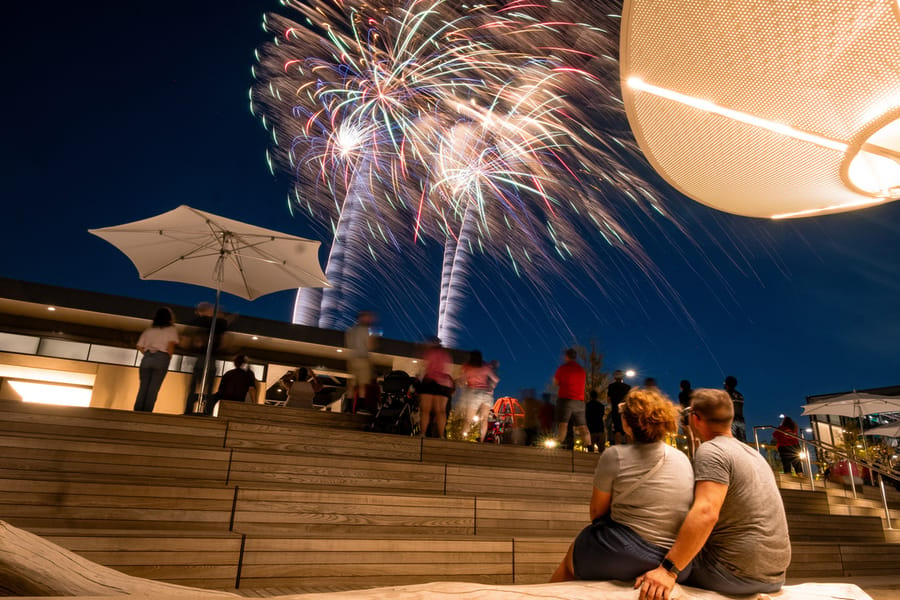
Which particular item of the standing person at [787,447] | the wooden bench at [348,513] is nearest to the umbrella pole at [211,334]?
the wooden bench at [348,513]

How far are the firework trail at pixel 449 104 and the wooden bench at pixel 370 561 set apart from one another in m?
13.0

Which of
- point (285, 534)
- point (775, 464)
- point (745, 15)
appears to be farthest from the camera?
point (775, 464)

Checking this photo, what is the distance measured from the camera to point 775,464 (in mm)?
13766

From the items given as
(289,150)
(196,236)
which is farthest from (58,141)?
(196,236)

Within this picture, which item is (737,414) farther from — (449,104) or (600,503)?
(449,104)

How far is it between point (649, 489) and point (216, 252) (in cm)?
744

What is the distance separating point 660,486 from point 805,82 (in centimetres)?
299

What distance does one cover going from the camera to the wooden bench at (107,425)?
475cm

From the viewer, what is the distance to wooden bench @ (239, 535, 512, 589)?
12.3ft

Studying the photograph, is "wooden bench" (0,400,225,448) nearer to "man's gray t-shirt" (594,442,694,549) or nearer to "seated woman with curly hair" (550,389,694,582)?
"seated woman with curly hair" (550,389,694,582)

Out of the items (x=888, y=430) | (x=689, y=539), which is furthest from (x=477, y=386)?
(x=888, y=430)

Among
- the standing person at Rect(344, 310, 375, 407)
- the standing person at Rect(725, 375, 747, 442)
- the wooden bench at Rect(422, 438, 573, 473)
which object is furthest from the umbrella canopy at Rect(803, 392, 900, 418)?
the standing person at Rect(344, 310, 375, 407)

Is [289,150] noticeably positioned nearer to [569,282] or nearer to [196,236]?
[196,236]

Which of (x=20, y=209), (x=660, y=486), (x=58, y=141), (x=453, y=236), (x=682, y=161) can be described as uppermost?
(x=58, y=141)
